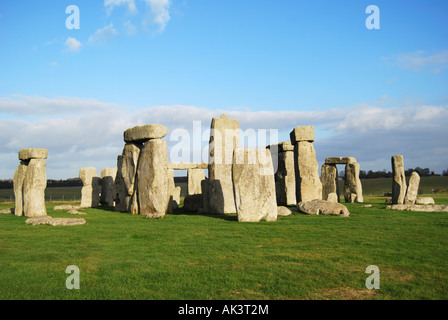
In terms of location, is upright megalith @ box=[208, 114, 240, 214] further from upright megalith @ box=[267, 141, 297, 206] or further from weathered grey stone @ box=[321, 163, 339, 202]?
weathered grey stone @ box=[321, 163, 339, 202]

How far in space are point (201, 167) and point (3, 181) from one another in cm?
4477

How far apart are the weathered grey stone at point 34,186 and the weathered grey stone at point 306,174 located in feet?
31.9

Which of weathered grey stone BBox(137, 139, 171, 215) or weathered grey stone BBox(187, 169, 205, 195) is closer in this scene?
weathered grey stone BBox(137, 139, 171, 215)

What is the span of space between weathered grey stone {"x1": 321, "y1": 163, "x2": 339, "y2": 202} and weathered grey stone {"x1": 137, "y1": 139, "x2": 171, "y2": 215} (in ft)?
34.3

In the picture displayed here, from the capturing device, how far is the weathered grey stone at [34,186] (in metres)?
13.9

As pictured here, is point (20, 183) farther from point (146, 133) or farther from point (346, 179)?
point (346, 179)

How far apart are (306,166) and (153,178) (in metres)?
6.17

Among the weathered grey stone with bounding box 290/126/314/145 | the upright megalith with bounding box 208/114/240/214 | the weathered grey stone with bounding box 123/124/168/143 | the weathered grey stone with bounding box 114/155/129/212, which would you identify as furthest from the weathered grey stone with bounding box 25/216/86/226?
the weathered grey stone with bounding box 290/126/314/145

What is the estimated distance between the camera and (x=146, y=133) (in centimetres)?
1557

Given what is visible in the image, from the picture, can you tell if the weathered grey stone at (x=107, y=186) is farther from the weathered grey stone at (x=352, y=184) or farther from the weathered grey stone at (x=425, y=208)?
the weathered grey stone at (x=425, y=208)

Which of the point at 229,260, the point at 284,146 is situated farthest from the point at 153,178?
the point at 229,260

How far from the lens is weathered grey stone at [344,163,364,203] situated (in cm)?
2205

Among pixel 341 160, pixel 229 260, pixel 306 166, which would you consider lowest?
pixel 229 260

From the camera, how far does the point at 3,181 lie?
5769cm
